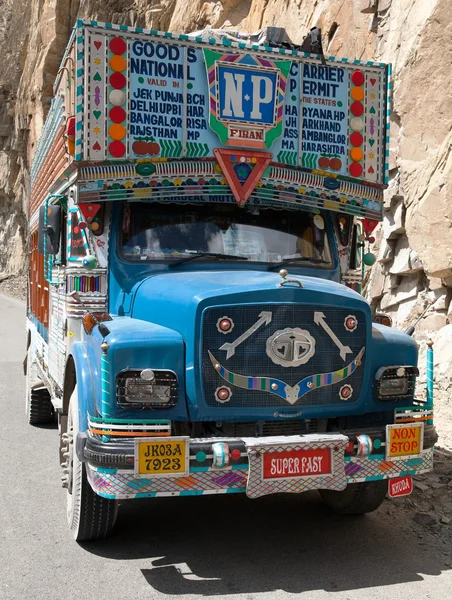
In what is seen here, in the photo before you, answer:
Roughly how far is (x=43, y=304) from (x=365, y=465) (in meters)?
4.53

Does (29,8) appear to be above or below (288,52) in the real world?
above

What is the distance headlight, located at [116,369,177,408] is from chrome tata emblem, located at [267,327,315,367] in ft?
1.96

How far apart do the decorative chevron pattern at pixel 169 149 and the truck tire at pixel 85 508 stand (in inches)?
72.8

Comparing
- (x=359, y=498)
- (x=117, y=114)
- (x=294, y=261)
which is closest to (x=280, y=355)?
→ (x=294, y=261)

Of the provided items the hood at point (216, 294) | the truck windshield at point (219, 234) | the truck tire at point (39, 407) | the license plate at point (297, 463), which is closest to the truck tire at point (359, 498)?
the license plate at point (297, 463)

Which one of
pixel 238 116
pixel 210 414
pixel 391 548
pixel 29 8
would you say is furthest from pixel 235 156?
pixel 29 8

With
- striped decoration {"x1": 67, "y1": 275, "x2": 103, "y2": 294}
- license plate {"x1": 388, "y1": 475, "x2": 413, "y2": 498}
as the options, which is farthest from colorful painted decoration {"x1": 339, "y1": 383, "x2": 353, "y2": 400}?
striped decoration {"x1": 67, "y1": 275, "x2": 103, "y2": 294}

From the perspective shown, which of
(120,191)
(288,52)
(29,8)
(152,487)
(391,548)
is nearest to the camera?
(152,487)

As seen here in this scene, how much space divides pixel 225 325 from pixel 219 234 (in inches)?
55.4

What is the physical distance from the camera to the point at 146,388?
3836 mm

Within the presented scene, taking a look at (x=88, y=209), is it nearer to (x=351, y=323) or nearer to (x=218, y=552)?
(x=351, y=323)

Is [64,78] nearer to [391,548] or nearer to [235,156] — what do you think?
[235,156]

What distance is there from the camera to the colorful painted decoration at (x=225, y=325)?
3.91 meters

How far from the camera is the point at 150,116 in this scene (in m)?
4.98
